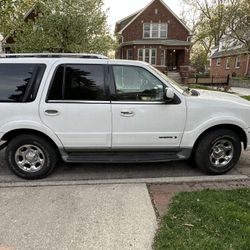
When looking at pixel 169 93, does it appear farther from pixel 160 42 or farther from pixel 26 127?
pixel 160 42

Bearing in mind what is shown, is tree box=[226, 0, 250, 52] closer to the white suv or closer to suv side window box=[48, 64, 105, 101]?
the white suv

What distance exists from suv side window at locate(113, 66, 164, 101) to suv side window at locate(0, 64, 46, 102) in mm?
1204

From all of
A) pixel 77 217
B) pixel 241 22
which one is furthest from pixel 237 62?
pixel 77 217

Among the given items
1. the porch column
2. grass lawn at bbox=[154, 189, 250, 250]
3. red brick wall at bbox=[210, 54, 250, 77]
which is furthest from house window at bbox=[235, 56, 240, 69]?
grass lawn at bbox=[154, 189, 250, 250]

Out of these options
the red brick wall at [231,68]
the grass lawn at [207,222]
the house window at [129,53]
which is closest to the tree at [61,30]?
the grass lawn at [207,222]

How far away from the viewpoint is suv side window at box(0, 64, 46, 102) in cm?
484

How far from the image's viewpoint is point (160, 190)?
463 cm

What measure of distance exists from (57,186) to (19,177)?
2.53 feet

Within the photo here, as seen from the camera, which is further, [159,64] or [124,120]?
[159,64]

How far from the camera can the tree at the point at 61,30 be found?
16359 millimetres

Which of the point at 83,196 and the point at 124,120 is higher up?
the point at 124,120

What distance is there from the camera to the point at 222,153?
528 cm

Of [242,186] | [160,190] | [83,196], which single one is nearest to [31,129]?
[83,196]

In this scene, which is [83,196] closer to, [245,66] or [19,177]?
[19,177]
